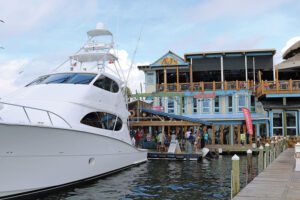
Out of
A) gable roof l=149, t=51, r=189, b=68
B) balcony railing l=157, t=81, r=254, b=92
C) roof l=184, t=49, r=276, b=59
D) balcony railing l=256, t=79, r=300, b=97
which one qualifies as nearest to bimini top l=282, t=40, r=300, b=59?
roof l=184, t=49, r=276, b=59

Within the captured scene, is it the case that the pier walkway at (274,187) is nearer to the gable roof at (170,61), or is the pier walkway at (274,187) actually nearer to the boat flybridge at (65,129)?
the boat flybridge at (65,129)

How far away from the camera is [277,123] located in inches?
1195

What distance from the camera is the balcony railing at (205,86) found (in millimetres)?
33500

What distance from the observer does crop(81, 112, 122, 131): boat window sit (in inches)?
521

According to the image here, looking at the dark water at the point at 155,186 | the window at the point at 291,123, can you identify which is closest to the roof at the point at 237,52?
the window at the point at 291,123

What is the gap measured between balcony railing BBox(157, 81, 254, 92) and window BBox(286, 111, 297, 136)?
192 inches

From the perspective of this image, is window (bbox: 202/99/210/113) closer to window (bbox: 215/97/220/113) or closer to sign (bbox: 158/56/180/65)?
window (bbox: 215/97/220/113)

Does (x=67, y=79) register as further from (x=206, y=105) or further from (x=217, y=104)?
(x=217, y=104)

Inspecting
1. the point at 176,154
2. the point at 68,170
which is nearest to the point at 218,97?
the point at 176,154

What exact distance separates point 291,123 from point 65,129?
990 inches

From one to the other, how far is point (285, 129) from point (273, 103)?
8.48 ft

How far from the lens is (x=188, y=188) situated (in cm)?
1200

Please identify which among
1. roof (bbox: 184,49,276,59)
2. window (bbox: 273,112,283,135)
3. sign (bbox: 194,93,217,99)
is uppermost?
roof (bbox: 184,49,276,59)

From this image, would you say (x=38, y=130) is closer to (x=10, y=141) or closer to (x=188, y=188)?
(x=10, y=141)
